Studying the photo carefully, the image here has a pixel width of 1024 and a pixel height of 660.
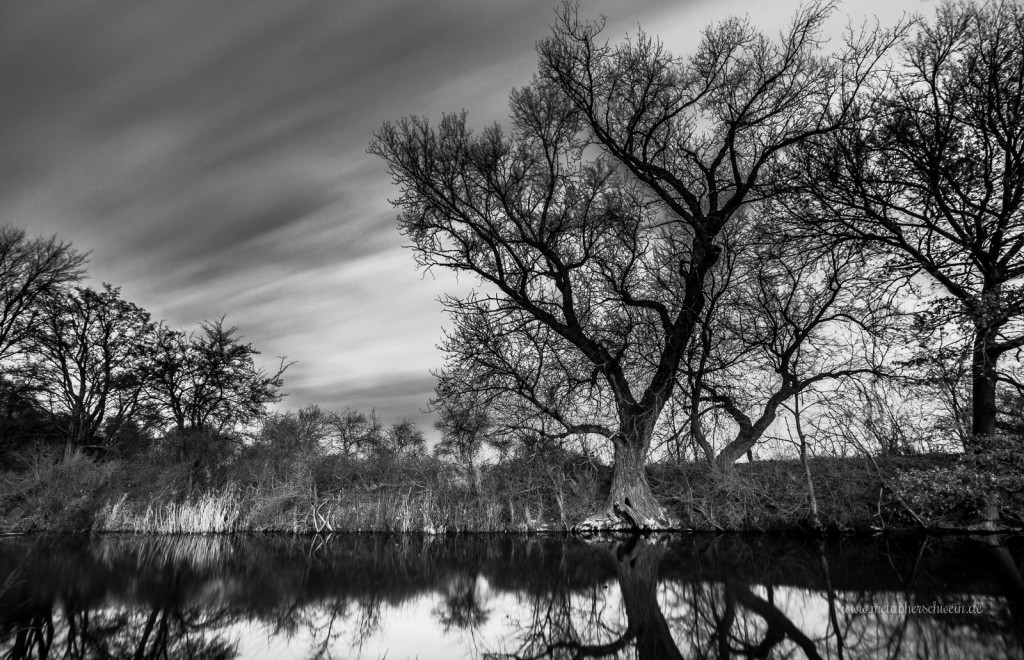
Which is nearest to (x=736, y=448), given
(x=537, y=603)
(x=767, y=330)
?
(x=767, y=330)

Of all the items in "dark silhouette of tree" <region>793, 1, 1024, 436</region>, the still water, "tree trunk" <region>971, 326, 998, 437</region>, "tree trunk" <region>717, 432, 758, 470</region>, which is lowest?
the still water

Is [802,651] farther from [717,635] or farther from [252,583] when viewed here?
[252,583]

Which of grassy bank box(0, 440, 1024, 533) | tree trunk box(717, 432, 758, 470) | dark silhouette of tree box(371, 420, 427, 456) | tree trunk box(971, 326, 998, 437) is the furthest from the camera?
dark silhouette of tree box(371, 420, 427, 456)

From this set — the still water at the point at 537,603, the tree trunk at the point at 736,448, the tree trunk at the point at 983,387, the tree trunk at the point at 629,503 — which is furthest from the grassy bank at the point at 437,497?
the still water at the point at 537,603

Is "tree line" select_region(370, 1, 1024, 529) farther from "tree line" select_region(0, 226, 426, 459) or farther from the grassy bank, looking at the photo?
"tree line" select_region(0, 226, 426, 459)

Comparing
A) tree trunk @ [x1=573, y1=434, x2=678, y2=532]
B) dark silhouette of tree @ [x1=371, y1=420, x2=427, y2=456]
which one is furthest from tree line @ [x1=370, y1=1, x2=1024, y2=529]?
dark silhouette of tree @ [x1=371, y1=420, x2=427, y2=456]

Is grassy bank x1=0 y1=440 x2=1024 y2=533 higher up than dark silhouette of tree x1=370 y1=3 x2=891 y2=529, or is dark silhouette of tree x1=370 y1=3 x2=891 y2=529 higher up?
dark silhouette of tree x1=370 y1=3 x2=891 y2=529

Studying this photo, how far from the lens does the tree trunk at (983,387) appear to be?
32.2 ft

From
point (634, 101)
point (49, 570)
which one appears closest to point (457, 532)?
point (49, 570)

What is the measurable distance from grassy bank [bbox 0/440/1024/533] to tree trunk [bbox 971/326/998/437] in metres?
1.20

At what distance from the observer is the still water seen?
4.49 meters

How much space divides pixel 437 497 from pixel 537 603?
920 centimetres

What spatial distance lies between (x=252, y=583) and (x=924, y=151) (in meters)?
13.9

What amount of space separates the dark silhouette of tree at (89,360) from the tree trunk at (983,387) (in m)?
29.2
